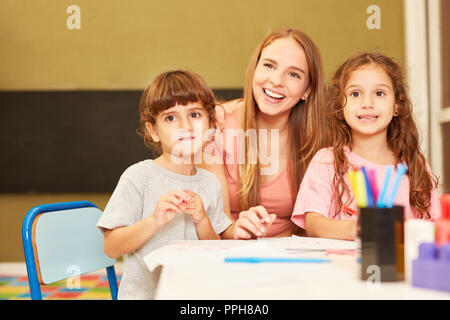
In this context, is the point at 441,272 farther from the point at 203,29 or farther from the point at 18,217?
the point at 18,217

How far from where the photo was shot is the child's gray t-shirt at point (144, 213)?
98cm

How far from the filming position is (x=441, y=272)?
1.58ft

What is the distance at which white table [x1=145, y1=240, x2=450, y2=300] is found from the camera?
1.54ft

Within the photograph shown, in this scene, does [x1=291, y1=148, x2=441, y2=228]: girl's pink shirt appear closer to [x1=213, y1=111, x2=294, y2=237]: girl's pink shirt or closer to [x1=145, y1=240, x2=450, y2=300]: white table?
[x1=213, y1=111, x2=294, y2=237]: girl's pink shirt

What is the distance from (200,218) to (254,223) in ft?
0.58

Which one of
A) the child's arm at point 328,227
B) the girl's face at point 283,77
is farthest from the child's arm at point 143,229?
the girl's face at point 283,77

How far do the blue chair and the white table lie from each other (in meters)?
0.34

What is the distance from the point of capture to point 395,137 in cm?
122

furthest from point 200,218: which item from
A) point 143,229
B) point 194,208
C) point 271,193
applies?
point 271,193

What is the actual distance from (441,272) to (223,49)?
2.71 metres

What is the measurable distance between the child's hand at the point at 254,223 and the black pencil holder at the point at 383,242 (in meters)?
0.34

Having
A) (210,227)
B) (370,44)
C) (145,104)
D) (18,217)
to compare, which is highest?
(370,44)

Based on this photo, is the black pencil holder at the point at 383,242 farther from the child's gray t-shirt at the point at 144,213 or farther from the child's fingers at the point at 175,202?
the child's gray t-shirt at the point at 144,213
